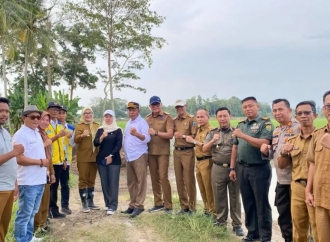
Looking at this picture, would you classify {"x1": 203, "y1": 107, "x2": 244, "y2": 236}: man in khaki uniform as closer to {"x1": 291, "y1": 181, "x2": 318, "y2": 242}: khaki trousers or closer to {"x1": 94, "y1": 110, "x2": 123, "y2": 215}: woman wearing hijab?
{"x1": 291, "y1": 181, "x2": 318, "y2": 242}: khaki trousers

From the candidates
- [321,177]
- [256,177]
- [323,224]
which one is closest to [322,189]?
[321,177]

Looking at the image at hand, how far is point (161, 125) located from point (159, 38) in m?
15.0

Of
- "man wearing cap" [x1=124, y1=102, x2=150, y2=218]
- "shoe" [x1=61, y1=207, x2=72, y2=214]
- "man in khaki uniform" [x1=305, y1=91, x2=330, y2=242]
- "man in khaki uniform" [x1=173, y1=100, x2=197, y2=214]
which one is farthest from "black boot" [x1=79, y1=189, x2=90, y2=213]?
"man in khaki uniform" [x1=305, y1=91, x2=330, y2=242]

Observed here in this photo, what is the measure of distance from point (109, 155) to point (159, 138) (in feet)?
2.77

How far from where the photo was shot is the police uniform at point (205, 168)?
198 inches

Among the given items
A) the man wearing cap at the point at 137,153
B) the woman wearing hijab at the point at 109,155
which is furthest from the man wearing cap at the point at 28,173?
the man wearing cap at the point at 137,153

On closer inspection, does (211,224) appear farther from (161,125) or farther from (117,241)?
(161,125)

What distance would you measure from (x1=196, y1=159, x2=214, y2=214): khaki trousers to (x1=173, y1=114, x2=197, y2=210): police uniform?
0.51ft

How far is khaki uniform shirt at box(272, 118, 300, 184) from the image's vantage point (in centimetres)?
385

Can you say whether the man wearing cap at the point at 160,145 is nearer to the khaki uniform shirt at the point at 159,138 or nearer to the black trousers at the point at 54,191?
the khaki uniform shirt at the point at 159,138

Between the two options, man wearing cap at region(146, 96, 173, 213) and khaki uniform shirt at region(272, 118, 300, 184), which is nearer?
khaki uniform shirt at region(272, 118, 300, 184)

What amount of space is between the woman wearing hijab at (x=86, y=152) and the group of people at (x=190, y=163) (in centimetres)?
2

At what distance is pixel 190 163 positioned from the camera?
5246mm

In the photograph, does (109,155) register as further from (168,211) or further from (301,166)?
(301,166)
